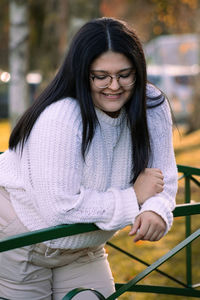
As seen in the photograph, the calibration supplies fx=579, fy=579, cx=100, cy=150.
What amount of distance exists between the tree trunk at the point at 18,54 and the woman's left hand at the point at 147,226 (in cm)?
594

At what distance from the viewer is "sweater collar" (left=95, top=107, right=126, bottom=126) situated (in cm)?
210

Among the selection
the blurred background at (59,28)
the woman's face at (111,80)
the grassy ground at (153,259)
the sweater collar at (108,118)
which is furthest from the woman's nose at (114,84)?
the grassy ground at (153,259)

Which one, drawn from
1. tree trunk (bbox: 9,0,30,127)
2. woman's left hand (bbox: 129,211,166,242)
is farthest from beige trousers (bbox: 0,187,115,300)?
tree trunk (bbox: 9,0,30,127)

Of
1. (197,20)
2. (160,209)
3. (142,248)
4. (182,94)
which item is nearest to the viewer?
(160,209)

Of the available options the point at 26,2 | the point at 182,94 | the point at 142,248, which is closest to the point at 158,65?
the point at 182,94

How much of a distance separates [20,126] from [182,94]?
1825cm

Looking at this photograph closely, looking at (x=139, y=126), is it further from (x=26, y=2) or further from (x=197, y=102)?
(x=197, y=102)

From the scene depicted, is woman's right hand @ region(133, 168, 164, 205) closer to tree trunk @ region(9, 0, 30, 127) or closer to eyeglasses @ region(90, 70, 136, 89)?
eyeglasses @ region(90, 70, 136, 89)

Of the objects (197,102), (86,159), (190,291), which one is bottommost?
(197,102)

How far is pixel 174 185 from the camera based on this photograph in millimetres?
2205

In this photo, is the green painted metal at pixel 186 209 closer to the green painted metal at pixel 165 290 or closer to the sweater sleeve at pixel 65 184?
the sweater sleeve at pixel 65 184

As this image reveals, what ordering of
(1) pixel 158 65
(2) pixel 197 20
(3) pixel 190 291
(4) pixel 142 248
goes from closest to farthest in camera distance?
(3) pixel 190 291, (4) pixel 142 248, (2) pixel 197 20, (1) pixel 158 65

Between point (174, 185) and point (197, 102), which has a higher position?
point (174, 185)

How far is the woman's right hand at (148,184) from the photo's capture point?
2.04m
